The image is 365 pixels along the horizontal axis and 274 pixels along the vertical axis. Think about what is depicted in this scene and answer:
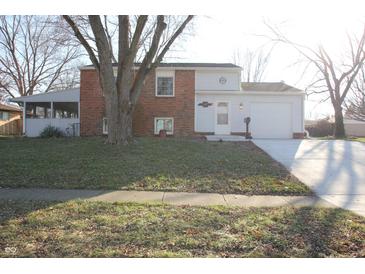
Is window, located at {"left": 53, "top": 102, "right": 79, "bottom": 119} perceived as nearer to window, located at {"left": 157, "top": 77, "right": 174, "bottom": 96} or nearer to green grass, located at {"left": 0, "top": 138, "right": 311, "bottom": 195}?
window, located at {"left": 157, "top": 77, "right": 174, "bottom": 96}

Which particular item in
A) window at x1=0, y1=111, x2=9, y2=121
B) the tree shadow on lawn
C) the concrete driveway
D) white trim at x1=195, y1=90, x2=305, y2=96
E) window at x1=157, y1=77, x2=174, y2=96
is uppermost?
window at x1=157, y1=77, x2=174, y2=96

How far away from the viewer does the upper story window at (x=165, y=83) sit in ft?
69.2

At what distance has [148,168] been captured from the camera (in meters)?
10.3

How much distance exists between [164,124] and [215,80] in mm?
4072

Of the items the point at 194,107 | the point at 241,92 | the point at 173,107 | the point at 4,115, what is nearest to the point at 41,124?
the point at 173,107

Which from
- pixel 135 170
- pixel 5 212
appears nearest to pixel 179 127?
pixel 135 170

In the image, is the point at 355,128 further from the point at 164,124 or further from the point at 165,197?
the point at 165,197

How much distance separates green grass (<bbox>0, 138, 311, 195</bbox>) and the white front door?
6.93m

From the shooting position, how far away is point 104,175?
9.39 meters

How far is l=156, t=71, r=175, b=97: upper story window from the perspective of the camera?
21.1 meters

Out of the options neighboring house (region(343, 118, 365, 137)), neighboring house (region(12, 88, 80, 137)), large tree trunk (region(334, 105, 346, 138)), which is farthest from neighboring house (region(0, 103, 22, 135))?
neighboring house (region(343, 118, 365, 137))

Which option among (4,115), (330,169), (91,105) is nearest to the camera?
(330,169)

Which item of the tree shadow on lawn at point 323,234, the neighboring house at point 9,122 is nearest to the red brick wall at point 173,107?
the tree shadow on lawn at point 323,234

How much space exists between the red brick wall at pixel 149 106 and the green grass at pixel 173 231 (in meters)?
14.5
